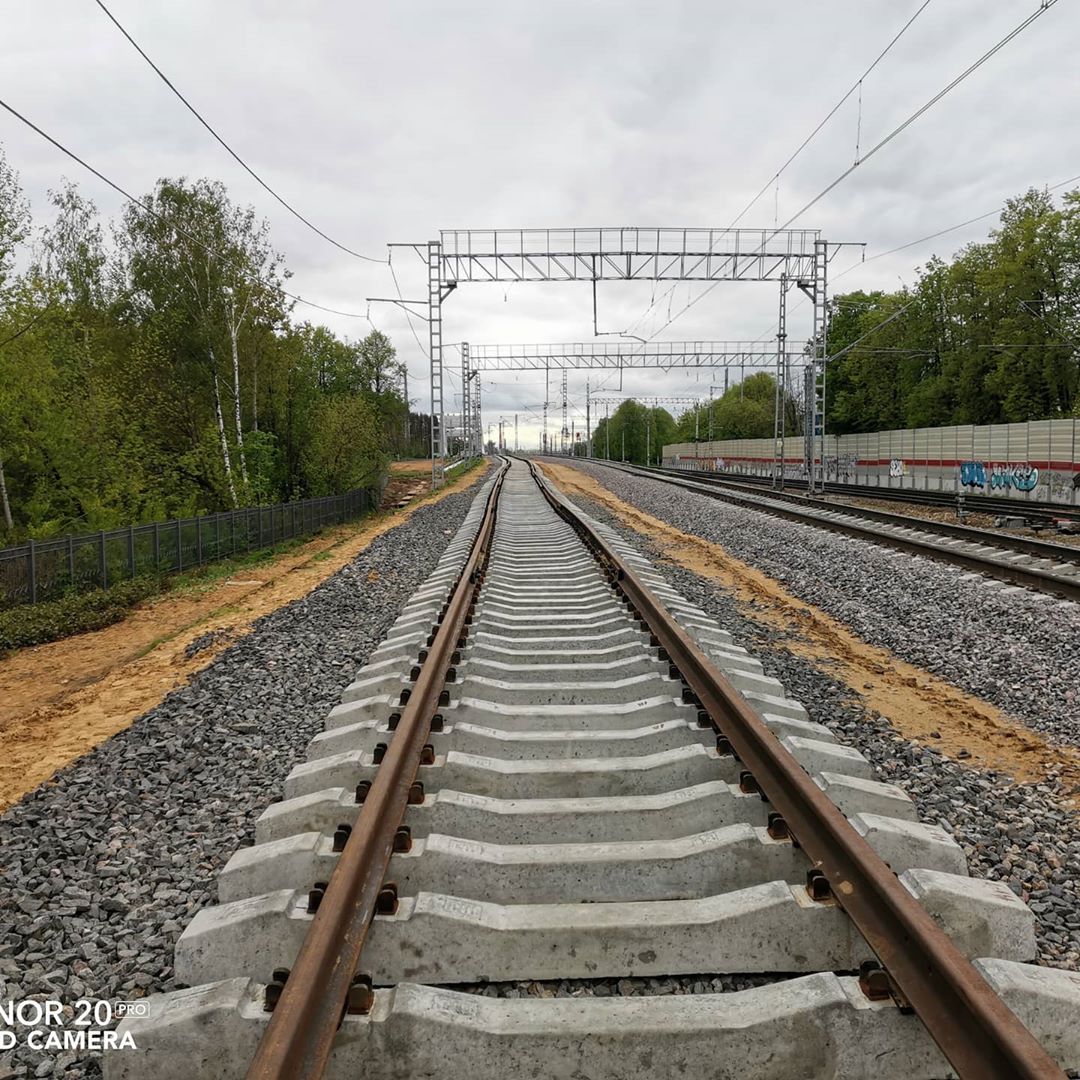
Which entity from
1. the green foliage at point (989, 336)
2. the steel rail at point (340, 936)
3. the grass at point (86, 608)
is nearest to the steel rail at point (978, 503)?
the green foliage at point (989, 336)

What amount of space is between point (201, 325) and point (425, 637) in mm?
22618

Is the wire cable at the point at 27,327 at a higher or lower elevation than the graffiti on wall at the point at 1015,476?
higher

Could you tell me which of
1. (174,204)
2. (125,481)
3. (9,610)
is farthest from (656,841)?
(174,204)

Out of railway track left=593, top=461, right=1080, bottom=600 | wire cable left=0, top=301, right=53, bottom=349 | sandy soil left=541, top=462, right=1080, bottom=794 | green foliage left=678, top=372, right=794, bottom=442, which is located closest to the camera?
sandy soil left=541, top=462, right=1080, bottom=794

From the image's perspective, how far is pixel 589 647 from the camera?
6176 millimetres

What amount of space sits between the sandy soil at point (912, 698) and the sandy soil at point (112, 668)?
574 cm

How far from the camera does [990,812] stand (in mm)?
3883

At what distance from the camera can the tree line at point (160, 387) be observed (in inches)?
665

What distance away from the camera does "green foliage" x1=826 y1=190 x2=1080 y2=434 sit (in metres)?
40.2

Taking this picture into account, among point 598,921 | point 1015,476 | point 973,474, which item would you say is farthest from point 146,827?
point 973,474

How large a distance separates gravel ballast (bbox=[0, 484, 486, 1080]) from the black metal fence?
26.3 ft

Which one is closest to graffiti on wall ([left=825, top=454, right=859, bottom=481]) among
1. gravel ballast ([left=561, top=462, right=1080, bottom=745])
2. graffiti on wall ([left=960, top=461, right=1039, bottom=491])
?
graffiti on wall ([left=960, top=461, right=1039, bottom=491])

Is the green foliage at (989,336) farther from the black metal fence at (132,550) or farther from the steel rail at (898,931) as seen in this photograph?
the steel rail at (898,931)

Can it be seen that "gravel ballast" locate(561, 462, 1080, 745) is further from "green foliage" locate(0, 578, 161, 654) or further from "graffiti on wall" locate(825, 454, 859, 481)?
"graffiti on wall" locate(825, 454, 859, 481)
